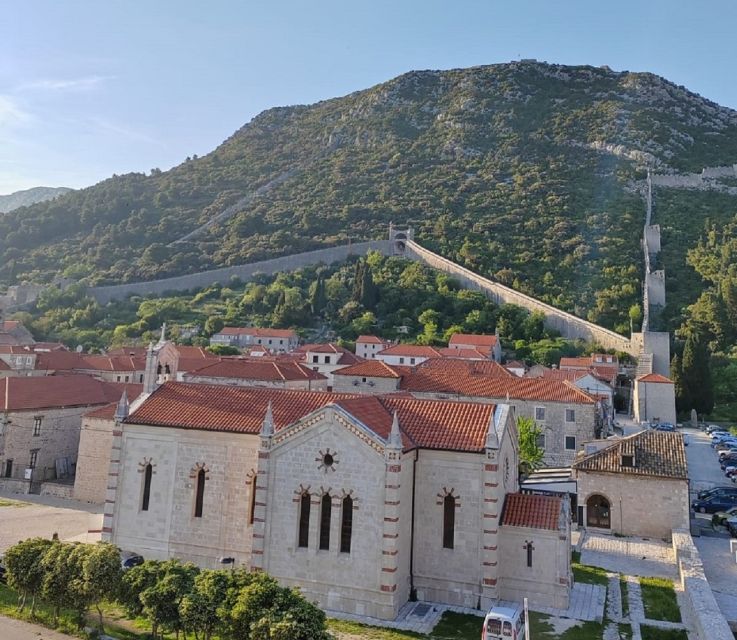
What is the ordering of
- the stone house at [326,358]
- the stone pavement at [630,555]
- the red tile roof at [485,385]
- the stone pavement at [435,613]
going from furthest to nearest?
the stone house at [326,358]
the red tile roof at [485,385]
the stone pavement at [630,555]
the stone pavement at [435,613]

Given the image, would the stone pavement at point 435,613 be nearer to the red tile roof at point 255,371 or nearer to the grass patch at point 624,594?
the grass patch at point 624,594

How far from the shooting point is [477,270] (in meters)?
116

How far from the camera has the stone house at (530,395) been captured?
4947 centimetres

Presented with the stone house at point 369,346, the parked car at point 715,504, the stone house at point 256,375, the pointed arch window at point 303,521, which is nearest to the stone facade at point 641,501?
the parked car at point 715,504

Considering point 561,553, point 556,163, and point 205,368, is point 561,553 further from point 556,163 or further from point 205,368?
point 556,163

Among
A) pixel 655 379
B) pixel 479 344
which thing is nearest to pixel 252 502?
pixel 655 379

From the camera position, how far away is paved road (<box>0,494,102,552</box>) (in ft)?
96.9

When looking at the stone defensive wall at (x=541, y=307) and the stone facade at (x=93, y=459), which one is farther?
the stone defensive wall at (x=541, y=307)

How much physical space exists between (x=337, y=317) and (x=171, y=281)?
4541 cm

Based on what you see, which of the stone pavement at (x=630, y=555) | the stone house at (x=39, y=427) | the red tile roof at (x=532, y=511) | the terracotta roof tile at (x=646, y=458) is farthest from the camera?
the stone house at (x=39, y=427)

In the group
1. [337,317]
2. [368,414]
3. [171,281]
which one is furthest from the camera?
[171,281]

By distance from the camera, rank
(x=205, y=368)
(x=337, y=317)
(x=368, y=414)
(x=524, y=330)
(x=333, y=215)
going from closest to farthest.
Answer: (x=368, y=414) → (x=205, y=368) → (x=524, y=330) → (x=337, y=317) → (x=333, y=215)

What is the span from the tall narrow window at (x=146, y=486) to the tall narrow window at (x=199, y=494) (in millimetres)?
2300

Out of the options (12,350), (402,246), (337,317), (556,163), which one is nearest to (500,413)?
(12,350)
